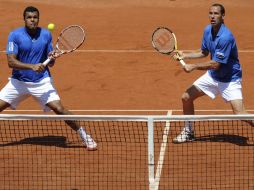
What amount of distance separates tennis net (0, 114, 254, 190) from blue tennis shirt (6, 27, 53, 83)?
2.32ft

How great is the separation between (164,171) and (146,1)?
1492cm

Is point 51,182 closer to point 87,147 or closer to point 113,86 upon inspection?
point 87,147

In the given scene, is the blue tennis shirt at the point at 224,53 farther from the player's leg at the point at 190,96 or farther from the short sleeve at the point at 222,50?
the player's leg at the point at 190,96

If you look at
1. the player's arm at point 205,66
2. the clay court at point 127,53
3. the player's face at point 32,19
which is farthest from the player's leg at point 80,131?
the clay court at point 127,53

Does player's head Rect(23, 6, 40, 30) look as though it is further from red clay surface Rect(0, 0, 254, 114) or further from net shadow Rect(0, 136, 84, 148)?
red clay surface Rect(0, 0, 254, 114)

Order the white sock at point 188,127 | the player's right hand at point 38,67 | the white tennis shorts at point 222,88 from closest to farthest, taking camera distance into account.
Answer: the player's right hand at point 38,67
the white tennis shorts at point 222,88
the white sock at point 188,127

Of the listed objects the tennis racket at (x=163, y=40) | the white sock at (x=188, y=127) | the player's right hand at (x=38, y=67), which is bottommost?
the white sock at (x=188, y=127)

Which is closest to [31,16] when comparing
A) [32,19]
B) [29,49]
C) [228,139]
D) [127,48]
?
[32,19]

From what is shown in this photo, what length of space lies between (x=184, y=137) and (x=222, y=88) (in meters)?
0.93

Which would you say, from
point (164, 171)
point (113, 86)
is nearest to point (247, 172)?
point (164, 171)

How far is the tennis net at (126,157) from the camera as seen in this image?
9516 mm

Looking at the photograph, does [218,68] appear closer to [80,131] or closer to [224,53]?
[224,53]

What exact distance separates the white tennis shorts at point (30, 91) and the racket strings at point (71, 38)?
1.81 ft

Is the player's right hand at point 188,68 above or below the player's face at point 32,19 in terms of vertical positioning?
below
